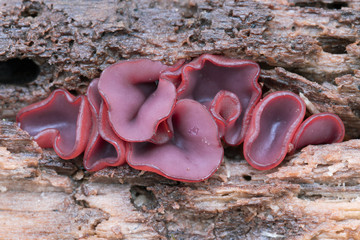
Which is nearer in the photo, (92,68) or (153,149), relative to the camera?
(153,149)

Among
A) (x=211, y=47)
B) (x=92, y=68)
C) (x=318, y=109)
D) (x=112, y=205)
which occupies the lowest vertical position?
(x=112, y=205)

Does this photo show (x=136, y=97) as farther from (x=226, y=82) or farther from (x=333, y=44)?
(x=333, y=44)

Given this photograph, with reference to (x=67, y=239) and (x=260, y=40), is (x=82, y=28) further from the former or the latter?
(x=67, y=239)

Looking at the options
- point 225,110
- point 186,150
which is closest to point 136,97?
point 186,150

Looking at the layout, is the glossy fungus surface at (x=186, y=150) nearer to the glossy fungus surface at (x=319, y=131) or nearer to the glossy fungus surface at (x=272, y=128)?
the glossy fungus surface at (x=272, y=128)

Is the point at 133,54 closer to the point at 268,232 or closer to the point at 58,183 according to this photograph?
the point at 58,183

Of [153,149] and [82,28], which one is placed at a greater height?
[82,28]

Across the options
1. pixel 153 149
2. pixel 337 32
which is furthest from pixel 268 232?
pixel 337 32
